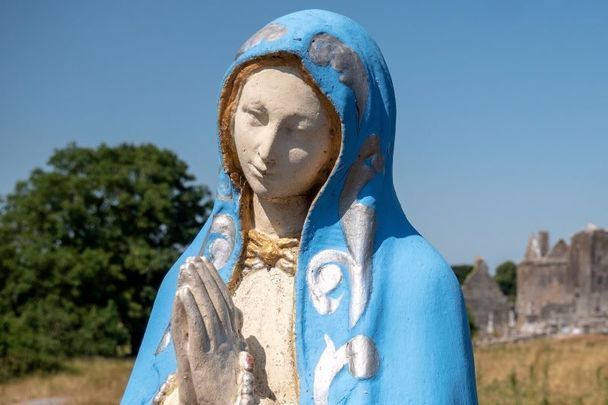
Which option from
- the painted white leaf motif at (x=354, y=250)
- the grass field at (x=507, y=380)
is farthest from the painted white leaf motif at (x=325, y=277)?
the grass field at (x=507, y=380)

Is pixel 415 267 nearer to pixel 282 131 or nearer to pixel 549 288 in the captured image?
pixel 282 131

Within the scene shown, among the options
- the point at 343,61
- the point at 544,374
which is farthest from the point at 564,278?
the point at 343,61

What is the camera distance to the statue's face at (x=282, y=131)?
3115mm

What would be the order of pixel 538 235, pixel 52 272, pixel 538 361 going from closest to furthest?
1. pixel 538 361
2. pixel 52 272
3. pixel 538 235

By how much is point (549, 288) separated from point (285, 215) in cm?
4124

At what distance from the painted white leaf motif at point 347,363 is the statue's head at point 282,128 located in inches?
22.9

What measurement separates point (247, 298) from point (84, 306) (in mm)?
21865

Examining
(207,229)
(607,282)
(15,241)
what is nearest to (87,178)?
(15,241)

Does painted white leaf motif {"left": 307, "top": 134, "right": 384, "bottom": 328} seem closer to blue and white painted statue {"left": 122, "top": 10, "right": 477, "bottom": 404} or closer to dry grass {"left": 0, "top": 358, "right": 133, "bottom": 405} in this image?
blue and white painted statue {"left": 122, "top": 10, "right": 477, "bottom": 404}

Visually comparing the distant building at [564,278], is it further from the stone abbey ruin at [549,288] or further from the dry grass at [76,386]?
the dry grass at [76,386]

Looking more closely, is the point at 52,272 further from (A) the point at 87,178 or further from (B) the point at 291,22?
(B) the point at 291,22

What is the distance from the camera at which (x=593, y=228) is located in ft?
136

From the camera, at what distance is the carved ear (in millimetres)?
3098

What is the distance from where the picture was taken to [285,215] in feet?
11.0
